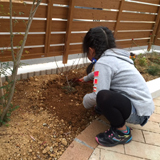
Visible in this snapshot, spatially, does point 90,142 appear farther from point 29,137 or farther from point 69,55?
point 69,55

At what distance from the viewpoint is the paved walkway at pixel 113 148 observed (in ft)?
5.85

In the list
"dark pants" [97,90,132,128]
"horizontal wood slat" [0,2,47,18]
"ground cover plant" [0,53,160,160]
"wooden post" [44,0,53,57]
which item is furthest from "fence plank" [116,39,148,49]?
"dark pants" [97,90,132,128]

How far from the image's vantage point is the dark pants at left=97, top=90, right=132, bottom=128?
1785mm

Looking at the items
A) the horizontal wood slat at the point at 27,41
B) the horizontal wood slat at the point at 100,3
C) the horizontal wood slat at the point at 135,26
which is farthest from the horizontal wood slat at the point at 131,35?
the horizontal wood slat at the point at 27,41

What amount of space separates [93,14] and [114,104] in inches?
106

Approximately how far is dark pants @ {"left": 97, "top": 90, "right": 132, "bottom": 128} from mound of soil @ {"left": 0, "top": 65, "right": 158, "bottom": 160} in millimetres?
507

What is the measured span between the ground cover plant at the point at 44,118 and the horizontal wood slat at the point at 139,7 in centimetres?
273

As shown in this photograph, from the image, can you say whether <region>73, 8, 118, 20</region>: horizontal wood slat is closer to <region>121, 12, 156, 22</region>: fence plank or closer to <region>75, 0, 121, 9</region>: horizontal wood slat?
<region>75, 0, 121, 9</region>: horizontal wood slat

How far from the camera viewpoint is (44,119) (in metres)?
2.22

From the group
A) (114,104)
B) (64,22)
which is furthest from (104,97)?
(64,22)

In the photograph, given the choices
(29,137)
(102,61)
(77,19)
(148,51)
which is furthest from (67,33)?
(148,51)

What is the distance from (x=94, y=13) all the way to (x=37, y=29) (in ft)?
4.75

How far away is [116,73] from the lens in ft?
6.06

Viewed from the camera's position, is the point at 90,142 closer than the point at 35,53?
Yes
